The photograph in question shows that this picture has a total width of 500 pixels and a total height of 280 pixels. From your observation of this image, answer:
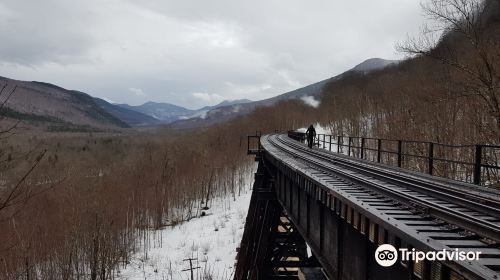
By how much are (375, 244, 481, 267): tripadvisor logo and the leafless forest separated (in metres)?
4.28

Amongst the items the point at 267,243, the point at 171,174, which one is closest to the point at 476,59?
the point at 267,243

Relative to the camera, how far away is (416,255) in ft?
13.8

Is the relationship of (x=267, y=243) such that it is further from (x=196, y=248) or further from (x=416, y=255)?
(x=196, y=248)

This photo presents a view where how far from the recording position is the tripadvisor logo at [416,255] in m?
3.70

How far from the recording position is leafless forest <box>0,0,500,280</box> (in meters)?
16.5

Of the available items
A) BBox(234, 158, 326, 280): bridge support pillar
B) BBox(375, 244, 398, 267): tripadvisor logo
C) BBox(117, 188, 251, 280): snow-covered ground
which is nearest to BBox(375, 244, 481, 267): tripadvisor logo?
BBox(375, 244, 398, 267): tripadvisor logo

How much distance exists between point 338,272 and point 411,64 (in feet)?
216

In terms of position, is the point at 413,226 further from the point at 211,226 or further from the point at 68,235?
the point at 211,226

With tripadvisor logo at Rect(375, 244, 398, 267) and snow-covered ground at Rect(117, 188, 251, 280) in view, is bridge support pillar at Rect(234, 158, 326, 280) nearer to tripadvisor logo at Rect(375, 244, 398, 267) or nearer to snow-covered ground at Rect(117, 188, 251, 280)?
snow-covered ground at Rect(117, 188, 251, 280)

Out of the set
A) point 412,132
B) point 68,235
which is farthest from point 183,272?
point 412,132

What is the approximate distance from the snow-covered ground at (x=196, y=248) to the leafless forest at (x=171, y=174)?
161 cm

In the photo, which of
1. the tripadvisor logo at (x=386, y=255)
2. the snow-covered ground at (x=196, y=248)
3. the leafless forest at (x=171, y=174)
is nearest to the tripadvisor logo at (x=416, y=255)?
the tripadvisor logo at (x=386, y=255)

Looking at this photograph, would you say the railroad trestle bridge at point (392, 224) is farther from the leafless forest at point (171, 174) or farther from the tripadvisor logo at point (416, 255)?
the leafless forest at point (171, 174)

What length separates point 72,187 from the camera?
1223 inches
